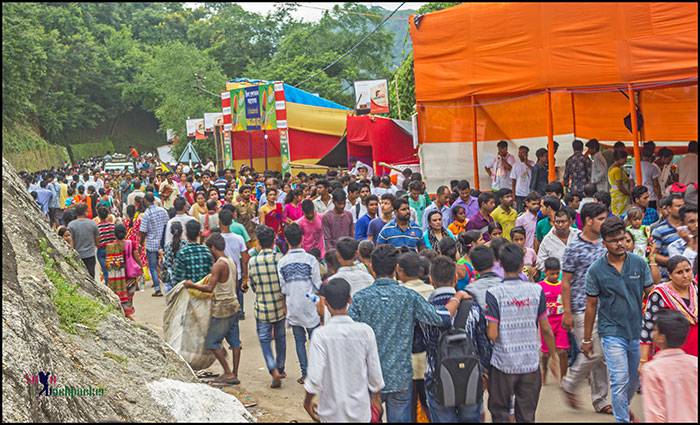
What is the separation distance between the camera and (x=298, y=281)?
7387mm

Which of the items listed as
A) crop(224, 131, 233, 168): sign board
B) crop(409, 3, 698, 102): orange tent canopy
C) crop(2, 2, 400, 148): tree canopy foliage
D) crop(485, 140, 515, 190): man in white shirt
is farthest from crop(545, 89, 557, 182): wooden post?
crop(2, 2, 400, 148): tree canopy foliage

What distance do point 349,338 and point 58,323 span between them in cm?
357

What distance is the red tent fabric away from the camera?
70.0ft

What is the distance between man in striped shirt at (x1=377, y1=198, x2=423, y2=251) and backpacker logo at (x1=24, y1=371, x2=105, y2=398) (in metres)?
3.69

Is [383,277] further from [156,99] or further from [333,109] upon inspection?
[156,99]

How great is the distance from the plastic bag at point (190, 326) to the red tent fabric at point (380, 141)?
12.8 meters

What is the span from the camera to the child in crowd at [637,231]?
7.43 metres

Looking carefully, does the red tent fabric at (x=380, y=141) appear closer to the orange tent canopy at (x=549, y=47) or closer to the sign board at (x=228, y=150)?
the orange tent canopy at (x=549, y=47)

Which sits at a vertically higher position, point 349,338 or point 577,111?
point 577,111

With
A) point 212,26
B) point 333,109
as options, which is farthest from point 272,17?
point 333,109

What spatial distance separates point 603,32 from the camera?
9.98 m

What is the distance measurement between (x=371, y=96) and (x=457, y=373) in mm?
19787

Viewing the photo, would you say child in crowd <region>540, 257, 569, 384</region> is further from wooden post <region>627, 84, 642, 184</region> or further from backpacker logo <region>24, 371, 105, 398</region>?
wooden post <region>627, 84, 642, 184</region>

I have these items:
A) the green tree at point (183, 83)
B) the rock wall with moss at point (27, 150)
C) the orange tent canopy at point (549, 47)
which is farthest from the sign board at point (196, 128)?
the orange tent canopy at point (549, 47)
